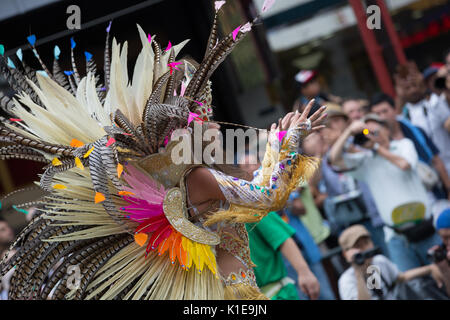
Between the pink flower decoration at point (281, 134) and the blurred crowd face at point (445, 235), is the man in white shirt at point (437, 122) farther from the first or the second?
the pink flower decoration at point (281, 134)

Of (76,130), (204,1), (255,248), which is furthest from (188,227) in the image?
(204,1)

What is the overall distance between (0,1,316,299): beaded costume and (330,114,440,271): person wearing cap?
1.94m

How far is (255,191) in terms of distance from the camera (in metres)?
2.29

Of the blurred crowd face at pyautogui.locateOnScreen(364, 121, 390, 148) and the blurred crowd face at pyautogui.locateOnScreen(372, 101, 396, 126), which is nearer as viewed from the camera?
the blurred crowd face at pyautogui.locateOnScreen(364, 121, 390, 148)

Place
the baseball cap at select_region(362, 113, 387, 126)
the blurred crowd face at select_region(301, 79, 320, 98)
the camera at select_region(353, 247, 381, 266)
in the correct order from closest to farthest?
the camera at select_region(353, 247, 381, 266) < the baseball cap at select_region(362, 113, 387, 126) < the blurred crowd face at select_region(301, 79, 320, 98)

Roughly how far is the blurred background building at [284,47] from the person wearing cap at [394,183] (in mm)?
1591

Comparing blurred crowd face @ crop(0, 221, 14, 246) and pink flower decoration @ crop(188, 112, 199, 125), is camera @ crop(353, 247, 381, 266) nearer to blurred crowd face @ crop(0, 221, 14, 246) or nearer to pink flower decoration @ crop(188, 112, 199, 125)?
pink flower decoration @ crop(188, 112, 199, 125)

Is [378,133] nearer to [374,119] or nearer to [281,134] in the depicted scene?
[374,119]

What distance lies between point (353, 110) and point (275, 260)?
74.0 inches

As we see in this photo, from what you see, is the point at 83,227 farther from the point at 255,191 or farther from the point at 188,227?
the point at 255,191

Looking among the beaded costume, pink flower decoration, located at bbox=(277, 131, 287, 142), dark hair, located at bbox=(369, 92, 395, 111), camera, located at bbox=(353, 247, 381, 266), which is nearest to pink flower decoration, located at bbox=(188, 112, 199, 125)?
the beaded costume

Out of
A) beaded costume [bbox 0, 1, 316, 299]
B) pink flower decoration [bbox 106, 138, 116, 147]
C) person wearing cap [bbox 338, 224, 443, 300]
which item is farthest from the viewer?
person wearing cap [bbox 338, 224, 443, 300]

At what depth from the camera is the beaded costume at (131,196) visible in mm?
2279

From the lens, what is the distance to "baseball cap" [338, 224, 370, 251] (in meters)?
4.16
